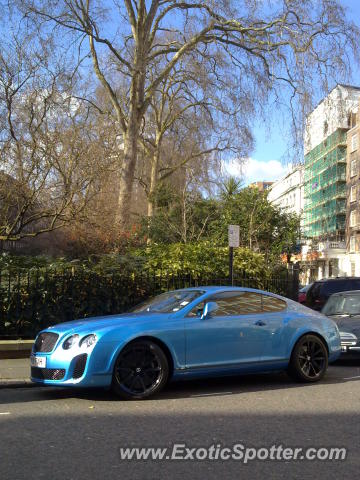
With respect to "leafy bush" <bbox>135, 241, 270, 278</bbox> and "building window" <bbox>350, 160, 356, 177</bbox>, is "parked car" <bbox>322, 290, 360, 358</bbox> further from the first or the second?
"building window" <bbox>350, 160, 356, 177</bbox>

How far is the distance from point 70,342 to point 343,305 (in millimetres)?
7080

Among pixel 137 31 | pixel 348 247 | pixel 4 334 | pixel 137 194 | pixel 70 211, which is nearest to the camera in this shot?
pixel 4 334

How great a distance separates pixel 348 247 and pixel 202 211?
123 ft

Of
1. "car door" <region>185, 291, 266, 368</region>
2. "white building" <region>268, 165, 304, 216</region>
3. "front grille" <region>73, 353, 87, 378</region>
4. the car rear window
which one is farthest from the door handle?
"white building" <region>268, 165, 304, 216</region>

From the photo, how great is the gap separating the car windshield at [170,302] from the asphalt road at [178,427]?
1125mm

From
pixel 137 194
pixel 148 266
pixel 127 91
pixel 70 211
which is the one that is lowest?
pixel 148 266

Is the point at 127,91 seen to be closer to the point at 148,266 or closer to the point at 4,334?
the point at 148,266

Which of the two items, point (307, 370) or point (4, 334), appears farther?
point (4, 334)

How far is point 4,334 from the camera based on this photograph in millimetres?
10695

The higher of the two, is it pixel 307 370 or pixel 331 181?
pixel 331 181

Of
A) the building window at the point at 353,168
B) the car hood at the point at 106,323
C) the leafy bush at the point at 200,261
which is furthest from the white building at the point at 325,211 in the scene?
the car hood at the point at 106,323

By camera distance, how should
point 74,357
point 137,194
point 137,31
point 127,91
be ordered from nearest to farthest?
1. point 74,357
2. point 137,31
3. point 127,91
4. point 137,194

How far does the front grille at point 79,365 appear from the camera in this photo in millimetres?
6676

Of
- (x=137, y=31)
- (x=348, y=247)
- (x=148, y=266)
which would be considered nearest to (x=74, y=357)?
(x=148, y=266)
